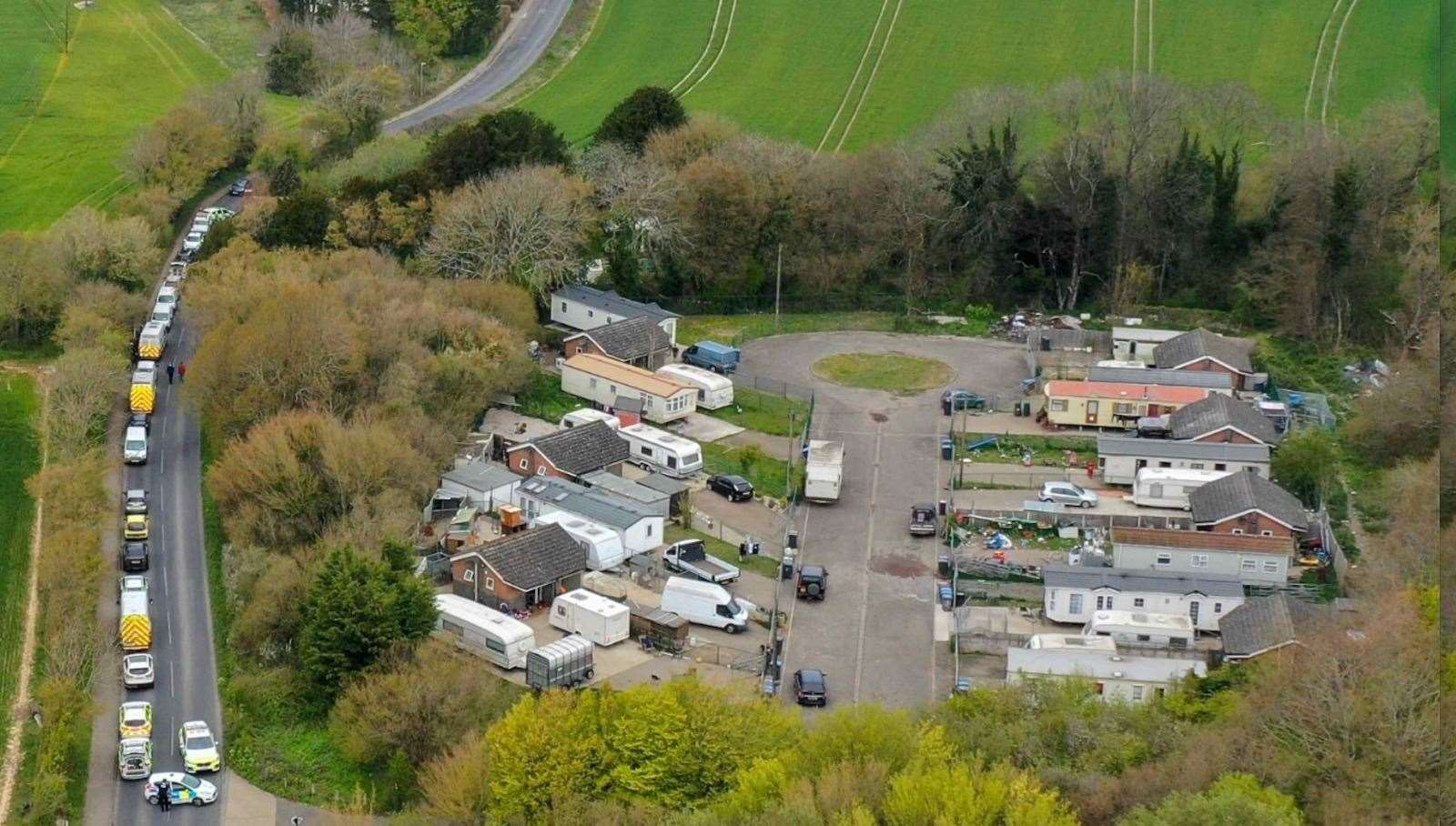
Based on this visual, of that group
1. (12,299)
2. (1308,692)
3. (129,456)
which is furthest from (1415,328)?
(12,299)

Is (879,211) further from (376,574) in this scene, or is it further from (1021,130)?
(376,574)

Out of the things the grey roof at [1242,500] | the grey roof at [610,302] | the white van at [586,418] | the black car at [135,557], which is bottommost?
the black car at [135,557]

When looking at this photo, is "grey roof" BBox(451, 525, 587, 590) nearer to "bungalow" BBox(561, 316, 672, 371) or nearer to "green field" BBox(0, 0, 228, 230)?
"bungalow" BBox(561, 316, 672, 371)

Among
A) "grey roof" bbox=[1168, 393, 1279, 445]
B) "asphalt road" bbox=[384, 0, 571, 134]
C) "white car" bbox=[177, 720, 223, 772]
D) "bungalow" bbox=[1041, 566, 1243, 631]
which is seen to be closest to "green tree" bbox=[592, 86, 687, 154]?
"asphalt road" bbox=[384, 0, 571, 134]

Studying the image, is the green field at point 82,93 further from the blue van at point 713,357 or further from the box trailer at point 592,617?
the box trailer at point 592,617

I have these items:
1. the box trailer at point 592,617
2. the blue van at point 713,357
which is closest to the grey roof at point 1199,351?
the blue van at point 713,357

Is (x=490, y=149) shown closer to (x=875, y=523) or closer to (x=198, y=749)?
(x=875, y=523)

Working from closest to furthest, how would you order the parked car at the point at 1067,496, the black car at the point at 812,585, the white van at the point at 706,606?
the white van at the point at 706,606 < the black car at the point at 812,585 < the parked car at the point at 1067,496
